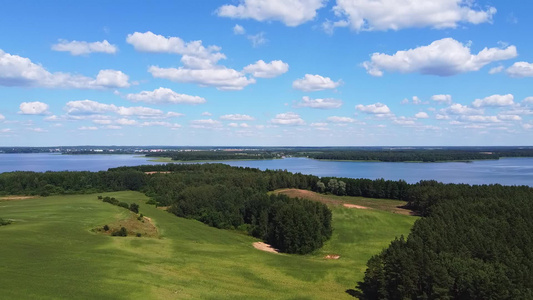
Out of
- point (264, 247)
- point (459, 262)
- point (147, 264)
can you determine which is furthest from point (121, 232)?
point (459, 262)

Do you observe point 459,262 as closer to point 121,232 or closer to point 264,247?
point 264,247

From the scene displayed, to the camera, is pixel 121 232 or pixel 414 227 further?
pixel 121 232

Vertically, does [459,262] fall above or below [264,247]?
above

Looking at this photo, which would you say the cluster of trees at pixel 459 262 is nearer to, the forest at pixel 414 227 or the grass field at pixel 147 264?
the forest at pixel 414 227

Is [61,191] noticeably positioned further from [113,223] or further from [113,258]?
[113,258]

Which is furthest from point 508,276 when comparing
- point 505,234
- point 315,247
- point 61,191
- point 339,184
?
point 61,191
